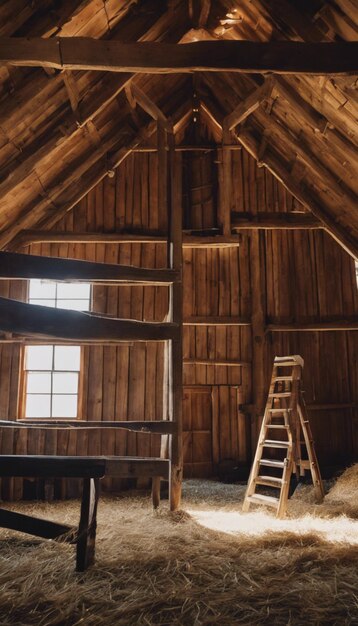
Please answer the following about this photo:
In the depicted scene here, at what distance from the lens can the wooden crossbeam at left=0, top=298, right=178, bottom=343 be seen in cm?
431

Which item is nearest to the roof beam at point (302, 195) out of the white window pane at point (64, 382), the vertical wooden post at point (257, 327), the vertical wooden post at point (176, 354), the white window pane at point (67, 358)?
the vertical wooden post at point (257, 327)

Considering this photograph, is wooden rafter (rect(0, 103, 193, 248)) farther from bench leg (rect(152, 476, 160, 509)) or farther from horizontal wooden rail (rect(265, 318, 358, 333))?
bench leg (rect(152, 476, 160, 509))

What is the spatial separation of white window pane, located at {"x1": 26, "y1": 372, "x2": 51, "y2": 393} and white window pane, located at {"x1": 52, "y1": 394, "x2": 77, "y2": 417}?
224 millimetres

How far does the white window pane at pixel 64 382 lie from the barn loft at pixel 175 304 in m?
0.03

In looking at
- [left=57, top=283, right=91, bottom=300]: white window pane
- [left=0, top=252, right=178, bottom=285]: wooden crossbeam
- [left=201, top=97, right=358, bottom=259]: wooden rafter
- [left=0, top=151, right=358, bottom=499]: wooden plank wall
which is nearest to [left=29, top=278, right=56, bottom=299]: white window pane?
[left=57, top=283, right=91, bottom=300]: white window pane

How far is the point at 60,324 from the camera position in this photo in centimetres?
Result: 462

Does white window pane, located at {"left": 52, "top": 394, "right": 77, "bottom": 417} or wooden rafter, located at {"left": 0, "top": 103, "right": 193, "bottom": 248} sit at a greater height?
wooden rafter, located at {"left": 0, "top": 103, "right": 193, "bottom": 248}

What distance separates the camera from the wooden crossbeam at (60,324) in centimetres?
431

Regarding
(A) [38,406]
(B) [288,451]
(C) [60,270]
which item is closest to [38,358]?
(A) [38,406]

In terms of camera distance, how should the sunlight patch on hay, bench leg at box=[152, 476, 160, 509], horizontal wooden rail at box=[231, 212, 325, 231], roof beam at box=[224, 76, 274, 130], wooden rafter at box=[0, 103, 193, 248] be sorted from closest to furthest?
the sunlight patch on hay → bench leg at box=[152, 476, 160, 509] → roof beam at box=[224, 76, 274, 130] → wooden rafter at box=[0, 103, 193, 248] → horizontal wooden rail at box=[231, 212, 325, 231]

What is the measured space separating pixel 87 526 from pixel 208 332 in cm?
544

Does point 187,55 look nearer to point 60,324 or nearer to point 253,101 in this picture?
point 60,324

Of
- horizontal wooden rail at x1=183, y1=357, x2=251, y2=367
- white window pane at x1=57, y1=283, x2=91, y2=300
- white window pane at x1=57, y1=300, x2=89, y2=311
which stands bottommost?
horizontal wooden rail at x1=183, y1=357, x2=251, y2=367

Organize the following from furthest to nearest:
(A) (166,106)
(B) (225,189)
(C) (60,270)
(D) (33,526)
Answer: (A) (166,106) < (B) (225,189) < (C) (60,270) < (D) (33,526)
